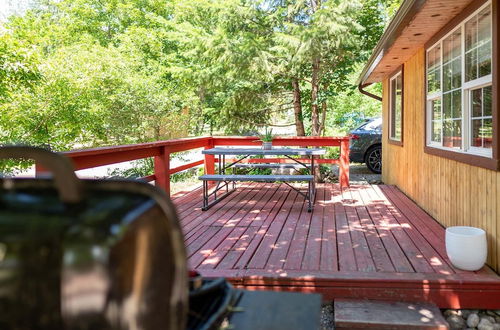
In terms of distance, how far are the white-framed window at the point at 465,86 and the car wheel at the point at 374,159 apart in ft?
18.9

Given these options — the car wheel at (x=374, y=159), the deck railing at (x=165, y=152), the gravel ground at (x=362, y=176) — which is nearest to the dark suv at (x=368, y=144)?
the car wheel at (x=374, y=159)

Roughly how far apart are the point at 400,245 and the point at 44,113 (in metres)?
8.49

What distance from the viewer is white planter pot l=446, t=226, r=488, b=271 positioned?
289 centimetres

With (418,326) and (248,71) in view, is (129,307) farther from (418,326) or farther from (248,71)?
(248,71)

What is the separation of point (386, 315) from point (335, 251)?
94 centimetres

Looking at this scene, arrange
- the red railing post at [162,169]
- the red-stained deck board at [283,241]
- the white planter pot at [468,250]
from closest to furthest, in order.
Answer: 1. the white planter pot at [468,250]
2. the red-stained deck board at [283,241]
3. the red railing post at [162,169]

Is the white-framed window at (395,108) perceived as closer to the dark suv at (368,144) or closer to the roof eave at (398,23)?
the roof eave at (398,23)

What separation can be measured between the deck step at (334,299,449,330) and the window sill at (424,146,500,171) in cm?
104

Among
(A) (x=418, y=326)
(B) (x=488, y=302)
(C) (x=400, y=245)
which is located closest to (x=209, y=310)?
(A) (x=418, y=326)

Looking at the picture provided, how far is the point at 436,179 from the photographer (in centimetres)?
473

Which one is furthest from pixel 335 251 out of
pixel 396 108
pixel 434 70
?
pixel 396 108

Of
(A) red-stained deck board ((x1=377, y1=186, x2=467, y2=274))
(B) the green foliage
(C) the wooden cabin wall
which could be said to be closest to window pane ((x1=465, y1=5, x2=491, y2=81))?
(C) the wooden cabin wall

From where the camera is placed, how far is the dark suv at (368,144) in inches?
414

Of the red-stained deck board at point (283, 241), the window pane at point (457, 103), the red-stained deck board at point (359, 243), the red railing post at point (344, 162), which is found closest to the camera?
the red-stained deck board at point (359, 243)
